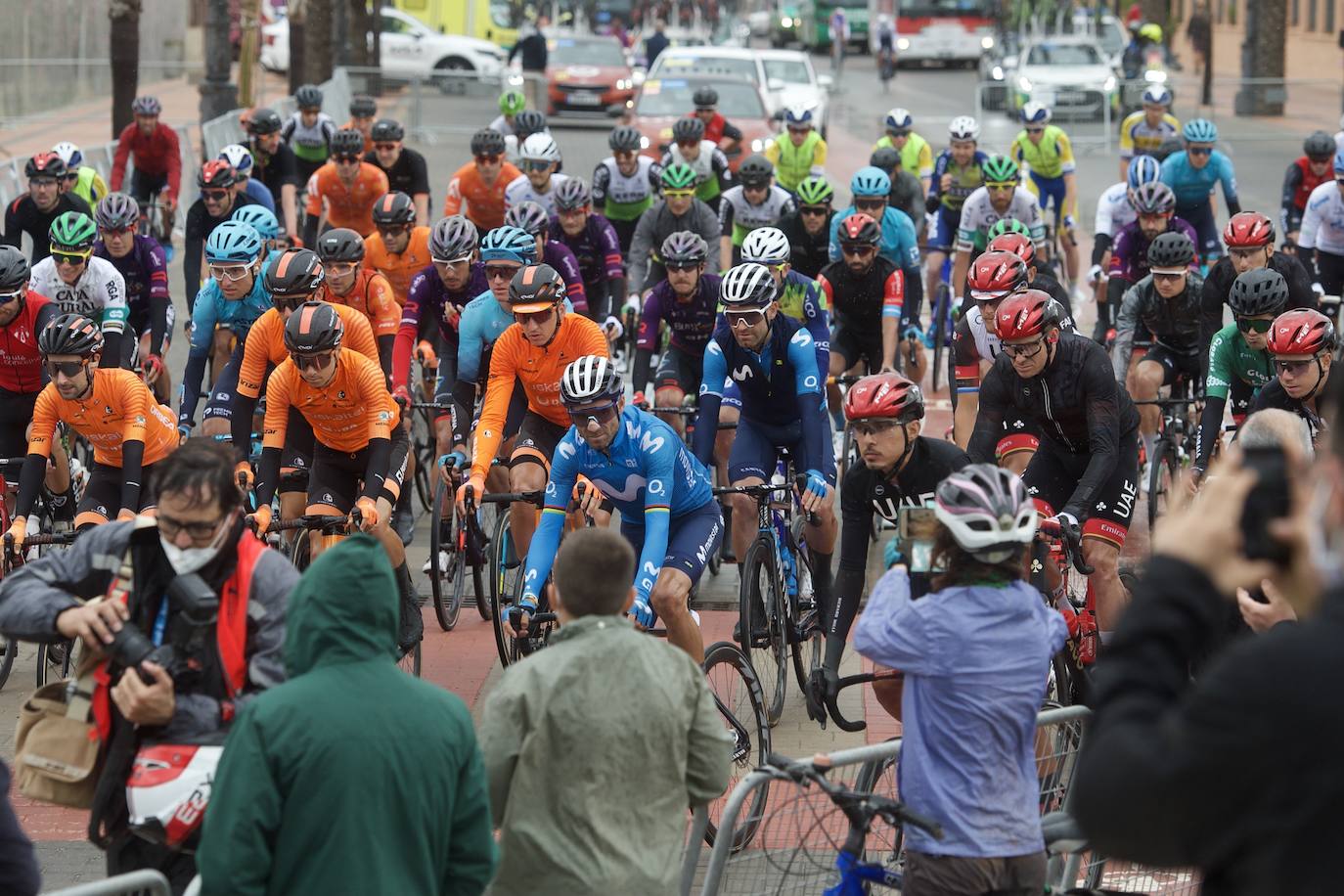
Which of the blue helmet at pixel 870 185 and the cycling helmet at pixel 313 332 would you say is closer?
the cycling helmet at pixel 313 332

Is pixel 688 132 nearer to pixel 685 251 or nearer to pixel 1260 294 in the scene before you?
pixel 685 251

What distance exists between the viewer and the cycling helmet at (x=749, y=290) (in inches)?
365

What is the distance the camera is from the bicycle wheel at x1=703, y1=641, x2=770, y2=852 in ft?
23.9

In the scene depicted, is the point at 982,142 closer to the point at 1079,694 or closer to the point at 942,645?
the point at 1079,694

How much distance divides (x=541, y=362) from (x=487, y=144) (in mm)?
6701

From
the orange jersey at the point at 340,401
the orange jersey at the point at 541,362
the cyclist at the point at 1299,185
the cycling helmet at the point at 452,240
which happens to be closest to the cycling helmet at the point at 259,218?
the cycling helmet at the point at 452,240

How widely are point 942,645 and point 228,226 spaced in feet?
24.4

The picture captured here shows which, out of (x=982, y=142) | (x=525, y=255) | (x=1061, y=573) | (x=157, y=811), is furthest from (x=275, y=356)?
(x=982, y=142)

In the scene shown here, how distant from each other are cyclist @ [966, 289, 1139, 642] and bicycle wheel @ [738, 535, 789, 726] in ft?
3.58

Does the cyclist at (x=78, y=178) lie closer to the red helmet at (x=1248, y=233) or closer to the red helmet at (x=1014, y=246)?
the red helmet at (x=1014, y=246)

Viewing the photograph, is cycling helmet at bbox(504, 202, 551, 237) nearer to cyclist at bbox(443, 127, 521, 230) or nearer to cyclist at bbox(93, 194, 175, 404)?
cyclist at bbox(93, 194, 175, 404)

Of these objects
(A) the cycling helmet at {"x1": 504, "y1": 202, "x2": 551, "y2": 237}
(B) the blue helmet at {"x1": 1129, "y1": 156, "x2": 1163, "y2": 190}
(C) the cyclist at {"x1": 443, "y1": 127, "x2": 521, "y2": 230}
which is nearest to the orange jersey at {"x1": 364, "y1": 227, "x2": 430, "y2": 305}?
(A) the cycling helmet at {"x1": 504, "y1": 202, "x2": 551, "y2": 237}

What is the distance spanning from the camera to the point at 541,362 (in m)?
9.98

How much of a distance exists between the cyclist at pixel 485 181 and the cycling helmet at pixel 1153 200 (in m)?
5.55
